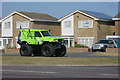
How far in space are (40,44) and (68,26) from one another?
2695 centimetres

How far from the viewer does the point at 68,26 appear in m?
59.3

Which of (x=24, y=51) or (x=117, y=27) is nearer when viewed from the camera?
(x=24, y=51)

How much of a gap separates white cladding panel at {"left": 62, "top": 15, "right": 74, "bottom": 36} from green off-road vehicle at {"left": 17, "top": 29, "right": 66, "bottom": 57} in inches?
977

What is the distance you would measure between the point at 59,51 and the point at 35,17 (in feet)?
91.4

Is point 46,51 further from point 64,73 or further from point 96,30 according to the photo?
point 96,30

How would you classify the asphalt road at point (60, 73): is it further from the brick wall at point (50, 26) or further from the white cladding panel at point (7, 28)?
the white cladding panel at point (7, 28)

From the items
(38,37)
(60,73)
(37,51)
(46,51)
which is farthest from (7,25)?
(60,73)

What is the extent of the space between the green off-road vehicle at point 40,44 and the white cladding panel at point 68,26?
24813 mm

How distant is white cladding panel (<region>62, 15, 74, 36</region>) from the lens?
58.7m

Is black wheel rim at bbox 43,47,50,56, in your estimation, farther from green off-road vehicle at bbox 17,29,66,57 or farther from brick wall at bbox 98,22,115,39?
brick wall at bbox 98,22,115,39

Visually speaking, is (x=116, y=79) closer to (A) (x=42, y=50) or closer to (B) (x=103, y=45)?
(A) (x=42, y=50)

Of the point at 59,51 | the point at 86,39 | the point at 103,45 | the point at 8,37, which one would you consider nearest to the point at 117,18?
the point at 86,39

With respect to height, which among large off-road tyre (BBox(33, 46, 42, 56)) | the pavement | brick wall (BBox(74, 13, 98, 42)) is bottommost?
the pavement

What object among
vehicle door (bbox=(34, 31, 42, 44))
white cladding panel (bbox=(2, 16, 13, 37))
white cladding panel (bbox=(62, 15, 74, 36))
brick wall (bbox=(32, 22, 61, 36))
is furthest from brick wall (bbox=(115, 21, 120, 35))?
vehicle door (bbox=(34, 31, 42, 44))
